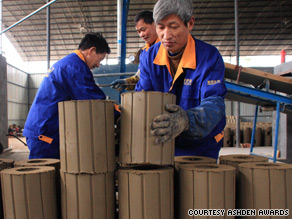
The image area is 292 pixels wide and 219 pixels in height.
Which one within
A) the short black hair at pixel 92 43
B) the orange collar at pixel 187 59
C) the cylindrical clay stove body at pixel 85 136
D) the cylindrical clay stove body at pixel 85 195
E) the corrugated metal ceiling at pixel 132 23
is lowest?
the cylindrical clay stove body at pixel 85 195

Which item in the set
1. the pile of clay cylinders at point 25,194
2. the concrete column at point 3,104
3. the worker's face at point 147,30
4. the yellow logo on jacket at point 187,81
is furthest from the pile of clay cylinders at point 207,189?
the concrete column at point 3,104

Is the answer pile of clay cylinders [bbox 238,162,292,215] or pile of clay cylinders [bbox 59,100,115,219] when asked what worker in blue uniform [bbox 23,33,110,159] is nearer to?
pile of clay cylinders [bbox 59,100,115,219]

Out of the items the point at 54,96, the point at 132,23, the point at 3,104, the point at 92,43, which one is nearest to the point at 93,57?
the point at 92,43

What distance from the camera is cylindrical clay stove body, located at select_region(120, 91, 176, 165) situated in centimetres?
141

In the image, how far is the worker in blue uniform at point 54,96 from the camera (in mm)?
2668

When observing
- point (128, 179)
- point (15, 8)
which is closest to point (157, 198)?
point (128, 179)

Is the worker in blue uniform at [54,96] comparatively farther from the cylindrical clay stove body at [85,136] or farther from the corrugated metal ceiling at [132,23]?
the corrugated metal ceiling at [132,23]

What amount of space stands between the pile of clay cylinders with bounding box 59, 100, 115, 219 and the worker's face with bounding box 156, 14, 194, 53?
2.19 feet

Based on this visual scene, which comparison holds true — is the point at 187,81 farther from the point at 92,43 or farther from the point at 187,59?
the point at 92,43

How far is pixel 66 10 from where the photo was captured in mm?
15867

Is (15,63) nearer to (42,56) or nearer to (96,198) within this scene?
(42,56)

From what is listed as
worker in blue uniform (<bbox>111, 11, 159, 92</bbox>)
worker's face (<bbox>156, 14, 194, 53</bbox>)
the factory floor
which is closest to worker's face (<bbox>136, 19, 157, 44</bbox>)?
worker in blue uniform (<bbox>111, 11, 159, 92</bbox>)

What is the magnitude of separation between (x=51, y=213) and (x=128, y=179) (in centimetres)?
54

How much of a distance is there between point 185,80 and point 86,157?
99 centimetres
